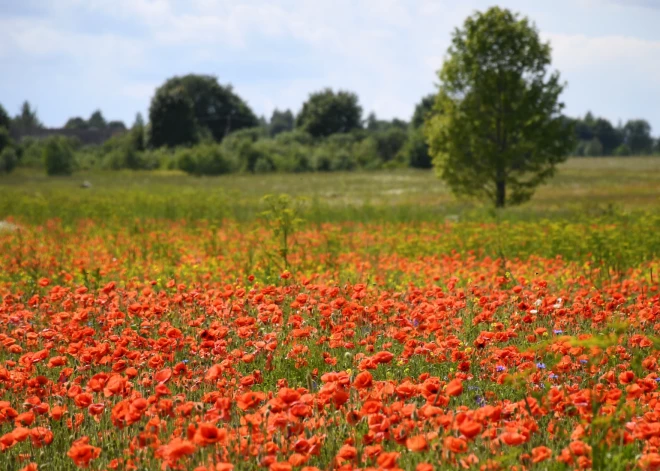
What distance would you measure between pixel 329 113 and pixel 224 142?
87.3 ft

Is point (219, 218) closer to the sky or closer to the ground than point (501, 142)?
closer to the ground

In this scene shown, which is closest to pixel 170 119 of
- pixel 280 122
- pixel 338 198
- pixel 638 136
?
pixel 338 198

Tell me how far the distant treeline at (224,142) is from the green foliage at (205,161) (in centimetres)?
8

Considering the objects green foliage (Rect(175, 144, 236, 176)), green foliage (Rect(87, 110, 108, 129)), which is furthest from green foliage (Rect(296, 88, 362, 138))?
green foliage (Rect(87, 110, 108, 129))

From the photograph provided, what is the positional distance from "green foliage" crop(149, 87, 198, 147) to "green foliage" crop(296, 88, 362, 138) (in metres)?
19.8

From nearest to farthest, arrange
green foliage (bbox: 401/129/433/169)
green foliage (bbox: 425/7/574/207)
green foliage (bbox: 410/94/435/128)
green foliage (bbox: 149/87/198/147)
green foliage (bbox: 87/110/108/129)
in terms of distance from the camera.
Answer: green foliage (bbox: 425/7/574/207) → green foliage (bbox: 401/129/433/169) → green foliage (bbox: 149/87/198/147) → green foliage (bbox: 410/94/435/128) → green foliage (bbox: 87/110/108/129)

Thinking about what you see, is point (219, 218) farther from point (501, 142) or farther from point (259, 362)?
point (259, 362)

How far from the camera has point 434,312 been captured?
538 centimetres

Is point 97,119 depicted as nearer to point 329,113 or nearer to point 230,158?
point 329,113

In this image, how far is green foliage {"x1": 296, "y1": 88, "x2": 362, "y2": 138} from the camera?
9625cm

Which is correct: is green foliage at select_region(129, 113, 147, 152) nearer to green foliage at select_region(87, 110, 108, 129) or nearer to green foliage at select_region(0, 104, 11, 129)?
green foliage at select_region(0, 104, 11, 129)

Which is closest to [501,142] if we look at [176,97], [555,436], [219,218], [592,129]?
[219,218]

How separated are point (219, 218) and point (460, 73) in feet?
40.1

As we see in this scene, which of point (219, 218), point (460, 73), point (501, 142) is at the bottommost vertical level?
point (219, 218)
